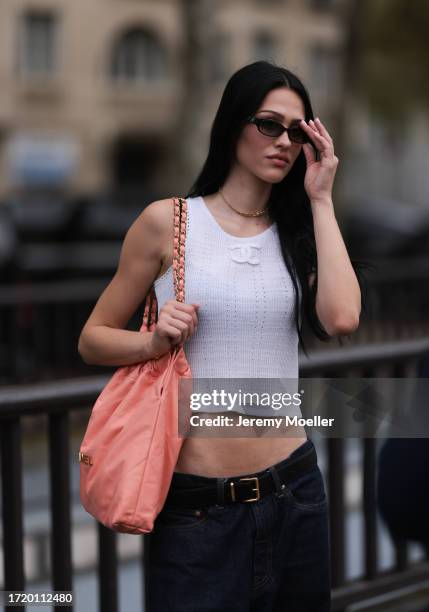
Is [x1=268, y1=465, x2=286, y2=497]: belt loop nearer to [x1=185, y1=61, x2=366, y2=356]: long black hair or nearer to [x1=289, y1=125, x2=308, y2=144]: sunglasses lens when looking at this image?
[x1=185, y1=61, x2=366, y2=356]: long black hair

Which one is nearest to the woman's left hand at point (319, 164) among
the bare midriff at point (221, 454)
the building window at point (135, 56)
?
the bare midriff at point (221, 454)

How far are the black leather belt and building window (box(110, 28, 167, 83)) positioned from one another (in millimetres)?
30212

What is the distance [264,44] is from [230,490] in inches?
1308

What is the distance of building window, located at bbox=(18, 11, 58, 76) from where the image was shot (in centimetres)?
3033

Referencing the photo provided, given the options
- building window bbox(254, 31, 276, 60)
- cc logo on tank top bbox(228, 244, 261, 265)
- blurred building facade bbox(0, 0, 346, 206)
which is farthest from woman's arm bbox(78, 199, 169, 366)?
building window bbox(254, 31, 276, 60)

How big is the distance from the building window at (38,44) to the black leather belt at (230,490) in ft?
94.7

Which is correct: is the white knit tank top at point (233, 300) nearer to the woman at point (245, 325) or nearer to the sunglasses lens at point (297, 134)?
the woman at point (245, 325)

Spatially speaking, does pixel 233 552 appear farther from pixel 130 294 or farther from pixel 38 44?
pixel 38 44

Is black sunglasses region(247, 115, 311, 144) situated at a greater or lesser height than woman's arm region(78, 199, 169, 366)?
greater

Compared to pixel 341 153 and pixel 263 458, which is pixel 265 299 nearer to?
pixel 263 458

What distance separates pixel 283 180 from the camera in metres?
2.80

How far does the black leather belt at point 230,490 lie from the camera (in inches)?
101

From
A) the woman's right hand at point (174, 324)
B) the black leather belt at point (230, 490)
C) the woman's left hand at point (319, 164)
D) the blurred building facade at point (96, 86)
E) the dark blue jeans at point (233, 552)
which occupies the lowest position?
the dark blue jeans at point (233, 552)

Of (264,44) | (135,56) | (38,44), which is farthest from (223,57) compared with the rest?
(38,44)
